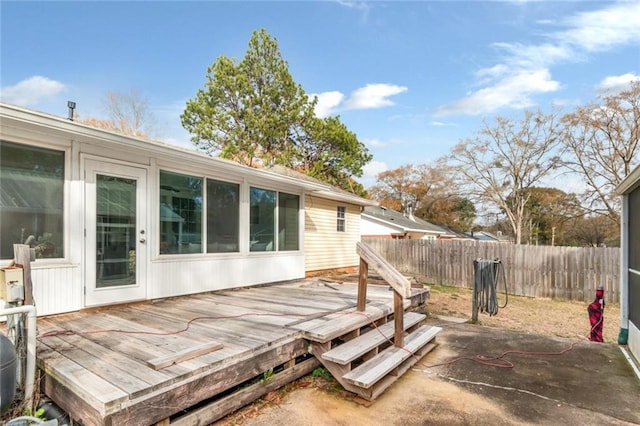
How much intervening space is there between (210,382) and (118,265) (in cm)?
285

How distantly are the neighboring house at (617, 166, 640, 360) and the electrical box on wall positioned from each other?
5.70 metres

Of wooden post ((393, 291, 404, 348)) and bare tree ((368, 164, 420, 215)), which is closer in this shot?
wooden post ((393, 291, 404, 348))

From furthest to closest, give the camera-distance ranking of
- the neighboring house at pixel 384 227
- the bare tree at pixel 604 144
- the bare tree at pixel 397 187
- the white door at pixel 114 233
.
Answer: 1. the bare tree at pixel 397 187
2. the neighboring house at pixel 384 227
3. the bare tree at pixel 604 144
4. the white door at pixel 114 233

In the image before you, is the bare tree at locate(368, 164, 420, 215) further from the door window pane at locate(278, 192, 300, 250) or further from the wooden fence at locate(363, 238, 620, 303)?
the door window pane at locate(278, 192, 300, 250)

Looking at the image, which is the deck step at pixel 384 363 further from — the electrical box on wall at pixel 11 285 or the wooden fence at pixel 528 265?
the wooden fence at pixel 528 265

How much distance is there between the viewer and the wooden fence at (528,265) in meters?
9.45

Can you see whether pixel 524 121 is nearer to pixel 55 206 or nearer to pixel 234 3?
pixel 234 3

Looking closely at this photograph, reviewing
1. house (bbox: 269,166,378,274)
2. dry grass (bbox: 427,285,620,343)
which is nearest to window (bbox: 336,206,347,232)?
house (bbox: 269,166,378,274)

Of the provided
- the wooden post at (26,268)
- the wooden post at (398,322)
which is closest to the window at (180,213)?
the wooden post at (26,268)

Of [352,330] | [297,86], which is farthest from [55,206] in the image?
[297,86]

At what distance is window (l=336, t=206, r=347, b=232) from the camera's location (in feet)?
34.5

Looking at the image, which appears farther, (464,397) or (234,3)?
(234,3)

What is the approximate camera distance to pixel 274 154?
20.9 m

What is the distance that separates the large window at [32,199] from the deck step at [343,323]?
121 inches
